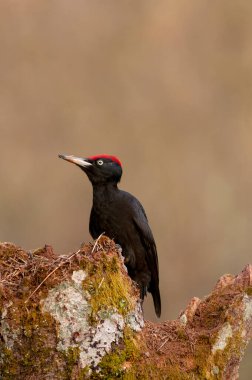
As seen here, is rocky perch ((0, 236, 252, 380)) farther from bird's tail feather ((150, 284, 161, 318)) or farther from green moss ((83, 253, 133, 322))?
bird's tail feather ((150, 284, 161, 318))

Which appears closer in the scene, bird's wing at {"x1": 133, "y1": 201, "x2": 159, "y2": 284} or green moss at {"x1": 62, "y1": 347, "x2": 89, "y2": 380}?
green moss at {"x1": 62, "y1": 347, "x2": 89, "y2": 380}

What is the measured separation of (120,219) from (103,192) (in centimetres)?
30

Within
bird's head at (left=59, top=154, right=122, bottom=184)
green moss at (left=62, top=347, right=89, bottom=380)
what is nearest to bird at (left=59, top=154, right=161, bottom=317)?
bird's head at (left=59, top=154, right=122, bottom=184)

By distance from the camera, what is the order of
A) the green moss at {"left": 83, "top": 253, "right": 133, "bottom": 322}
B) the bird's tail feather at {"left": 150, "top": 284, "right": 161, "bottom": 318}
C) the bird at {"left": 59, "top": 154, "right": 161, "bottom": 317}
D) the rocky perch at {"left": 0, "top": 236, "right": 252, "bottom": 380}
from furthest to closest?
the bird's tail feather at {"left": 150, "top": 284, "right": 161, "bottom": 318}
the bird at {"left": 59, "top": 154, "right": 161, "bottom": 317}
the green moss at {"left": 83, "top": 253, "right": 133, "bottom": 322}
the rocky perch at {"left": 0, "top": 236, "right": 252, "bottom": 380}

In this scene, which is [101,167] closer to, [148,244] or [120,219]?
[120,219]

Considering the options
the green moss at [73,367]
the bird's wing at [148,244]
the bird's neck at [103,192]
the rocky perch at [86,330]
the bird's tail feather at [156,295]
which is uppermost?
the bird's neck at [103,192]

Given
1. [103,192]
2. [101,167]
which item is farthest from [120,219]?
[101,167]

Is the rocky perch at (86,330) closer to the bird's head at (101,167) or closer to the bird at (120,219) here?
the bird at (120,219)

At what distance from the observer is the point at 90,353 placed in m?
5.22

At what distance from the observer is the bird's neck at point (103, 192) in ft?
26.7

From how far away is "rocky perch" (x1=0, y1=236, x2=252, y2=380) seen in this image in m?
5.16

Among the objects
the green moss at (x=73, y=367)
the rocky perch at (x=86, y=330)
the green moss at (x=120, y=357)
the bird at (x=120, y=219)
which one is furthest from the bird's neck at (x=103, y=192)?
the green moss at (x=73, y=367)

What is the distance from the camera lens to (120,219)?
319 inches

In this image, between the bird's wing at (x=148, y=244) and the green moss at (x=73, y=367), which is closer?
the green moss at (x=73, y=367)
